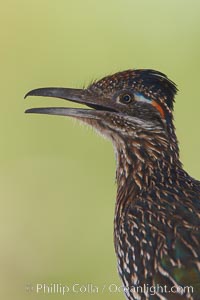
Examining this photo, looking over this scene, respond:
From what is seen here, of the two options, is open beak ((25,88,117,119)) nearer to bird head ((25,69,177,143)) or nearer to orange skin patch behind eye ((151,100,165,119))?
bird head ((25,69,177,143))

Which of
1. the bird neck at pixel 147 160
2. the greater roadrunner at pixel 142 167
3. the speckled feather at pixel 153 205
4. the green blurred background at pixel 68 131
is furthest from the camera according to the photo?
the green blurred background at pixel 68 131

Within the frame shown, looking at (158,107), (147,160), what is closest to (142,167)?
(147,160)

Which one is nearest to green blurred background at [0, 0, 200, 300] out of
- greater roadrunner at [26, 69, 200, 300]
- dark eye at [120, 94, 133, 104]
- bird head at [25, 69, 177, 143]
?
greater roadrunner at [26, 69, 200, 300]

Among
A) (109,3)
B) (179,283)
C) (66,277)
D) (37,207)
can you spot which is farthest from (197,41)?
(179,283)

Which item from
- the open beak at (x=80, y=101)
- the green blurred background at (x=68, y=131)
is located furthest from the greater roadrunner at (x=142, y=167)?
the green blurred background at (x=68, y=131)

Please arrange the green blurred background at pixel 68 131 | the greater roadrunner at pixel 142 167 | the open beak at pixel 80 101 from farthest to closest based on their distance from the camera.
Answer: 1. the green blurred background at pixel 68 131
2. the open beak at pixel 80 101
3. the greater roadrunner at pixel 142 167

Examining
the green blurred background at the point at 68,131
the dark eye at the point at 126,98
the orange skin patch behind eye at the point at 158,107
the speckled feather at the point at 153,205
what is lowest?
the speckled feather at the point at 153,205

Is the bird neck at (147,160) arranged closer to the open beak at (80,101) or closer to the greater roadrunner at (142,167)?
the greater roadrunner at (142,167)
